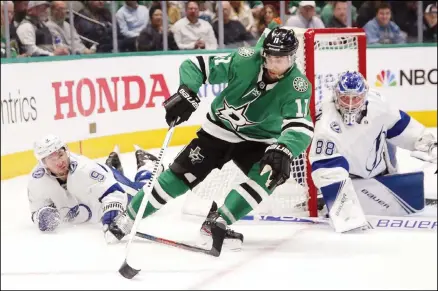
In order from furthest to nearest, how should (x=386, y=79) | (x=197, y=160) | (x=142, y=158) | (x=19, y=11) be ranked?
1. (x=386, y=79)
2. (x=142, y=158)
3. (x=19, y=11)
4. (x=197, y=160)

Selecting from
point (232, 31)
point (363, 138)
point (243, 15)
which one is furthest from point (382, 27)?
point (232, 31)

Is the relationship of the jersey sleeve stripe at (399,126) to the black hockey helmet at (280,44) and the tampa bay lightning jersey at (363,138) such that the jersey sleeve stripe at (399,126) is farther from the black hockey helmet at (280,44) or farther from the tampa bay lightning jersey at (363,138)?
the black hockey helmet at (280,44)

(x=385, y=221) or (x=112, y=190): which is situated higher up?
(x=112, y=190)

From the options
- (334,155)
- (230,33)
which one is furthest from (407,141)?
(230,33)

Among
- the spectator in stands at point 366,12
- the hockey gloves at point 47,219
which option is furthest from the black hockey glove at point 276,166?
the spectator in stands at point 366,12

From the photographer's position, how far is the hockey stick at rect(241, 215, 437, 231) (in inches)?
168

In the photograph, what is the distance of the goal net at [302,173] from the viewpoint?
157 inches

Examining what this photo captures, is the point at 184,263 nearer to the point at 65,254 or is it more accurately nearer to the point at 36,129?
the point at 65,254

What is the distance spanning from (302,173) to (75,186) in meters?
2.05

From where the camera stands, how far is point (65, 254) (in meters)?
3.09

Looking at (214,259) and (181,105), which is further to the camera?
(214,259)

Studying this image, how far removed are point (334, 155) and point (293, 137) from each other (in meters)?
2.02

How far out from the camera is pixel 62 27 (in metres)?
2.29

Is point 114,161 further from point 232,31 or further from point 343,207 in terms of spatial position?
point 343,207
